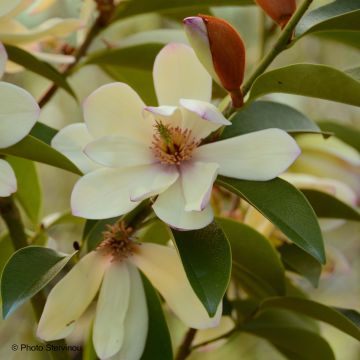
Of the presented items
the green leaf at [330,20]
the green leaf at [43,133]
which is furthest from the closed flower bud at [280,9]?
the green leaf at [43,133]

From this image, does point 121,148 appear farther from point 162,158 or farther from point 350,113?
point 350,113

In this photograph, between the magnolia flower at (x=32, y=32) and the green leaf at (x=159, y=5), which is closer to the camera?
the magnolia flower at (x=32, y=32)

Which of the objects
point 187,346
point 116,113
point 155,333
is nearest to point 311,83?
point 116,113

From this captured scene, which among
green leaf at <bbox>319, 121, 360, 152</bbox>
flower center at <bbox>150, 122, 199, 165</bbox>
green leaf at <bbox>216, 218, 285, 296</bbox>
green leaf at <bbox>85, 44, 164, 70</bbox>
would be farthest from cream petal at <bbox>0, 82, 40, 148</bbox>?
green leaf at <bbox>319, 121, 360, 152</bbox>

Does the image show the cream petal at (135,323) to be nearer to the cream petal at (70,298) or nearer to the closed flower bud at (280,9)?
the cream petal at (70,298)

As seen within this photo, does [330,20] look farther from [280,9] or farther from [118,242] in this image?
[118,242]

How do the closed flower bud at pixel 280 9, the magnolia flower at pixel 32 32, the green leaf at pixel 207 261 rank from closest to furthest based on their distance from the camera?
the green leaf at pixel 207 261, the closed flower bud at pixel 280 9, the magnolia flower at pixel 32 32
